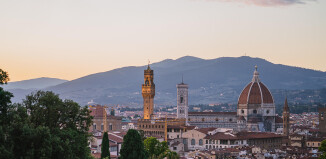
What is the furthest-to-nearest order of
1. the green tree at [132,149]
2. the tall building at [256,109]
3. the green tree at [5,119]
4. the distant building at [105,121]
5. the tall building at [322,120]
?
1. the distant building at [105,121]
2. the tall building at [256,109]
3. the tall building at [322,120]
4. the green tree at [132,149]
5. the green tree at [5,119]

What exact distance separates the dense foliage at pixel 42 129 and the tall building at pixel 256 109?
76644 mm

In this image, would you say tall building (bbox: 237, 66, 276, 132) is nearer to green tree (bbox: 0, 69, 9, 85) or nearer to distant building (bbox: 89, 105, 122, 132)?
distant building (bbox: 89, 105, 122, 132)

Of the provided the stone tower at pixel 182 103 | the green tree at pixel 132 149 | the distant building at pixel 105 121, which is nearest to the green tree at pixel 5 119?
the green tree at pixel 132 149

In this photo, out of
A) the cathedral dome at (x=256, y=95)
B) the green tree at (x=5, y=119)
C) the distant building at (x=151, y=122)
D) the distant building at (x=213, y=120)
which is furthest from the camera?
the distant building at (x=213, y=120)

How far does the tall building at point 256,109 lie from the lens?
109375mm

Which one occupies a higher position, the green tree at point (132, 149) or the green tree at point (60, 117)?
the green tree at point (60, 117)

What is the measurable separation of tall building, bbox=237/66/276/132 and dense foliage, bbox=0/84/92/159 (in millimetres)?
76644

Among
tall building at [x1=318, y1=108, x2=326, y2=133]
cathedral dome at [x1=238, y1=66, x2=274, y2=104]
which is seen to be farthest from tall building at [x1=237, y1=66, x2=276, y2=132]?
tall building at [x1=318, y1=108, x2=326, y2=133]

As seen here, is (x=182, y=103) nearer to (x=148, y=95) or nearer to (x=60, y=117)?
(x=148, y=95)

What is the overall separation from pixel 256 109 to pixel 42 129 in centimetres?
8535

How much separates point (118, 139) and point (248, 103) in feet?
136

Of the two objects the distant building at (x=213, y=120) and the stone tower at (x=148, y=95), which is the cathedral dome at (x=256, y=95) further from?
the stone tower at (x=148, y=95)

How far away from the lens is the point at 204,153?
65688 mm

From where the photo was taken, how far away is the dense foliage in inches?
1087
